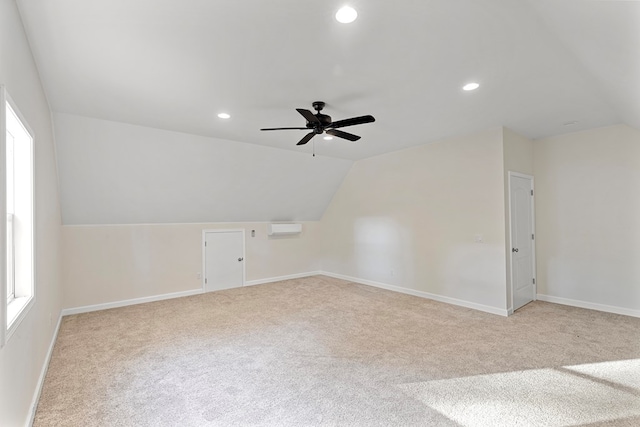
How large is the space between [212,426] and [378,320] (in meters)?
2.62

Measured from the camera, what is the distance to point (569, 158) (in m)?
4.69

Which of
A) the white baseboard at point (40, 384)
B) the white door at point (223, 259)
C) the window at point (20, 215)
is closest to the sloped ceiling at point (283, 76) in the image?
the window at point (20, 215)

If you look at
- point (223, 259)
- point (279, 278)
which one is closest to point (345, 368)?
point (223, 259)

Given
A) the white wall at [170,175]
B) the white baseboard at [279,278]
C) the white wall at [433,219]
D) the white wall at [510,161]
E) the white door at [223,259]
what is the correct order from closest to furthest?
the white wall at [170,175]
the white wall at [510,161]
the white wall at [433,219]
the white door at [223,259]
the white baseboard at [279,278]

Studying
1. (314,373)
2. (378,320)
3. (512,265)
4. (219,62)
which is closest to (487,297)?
(512,265)

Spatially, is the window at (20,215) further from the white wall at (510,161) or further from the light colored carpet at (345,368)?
the white wall at (510,161)

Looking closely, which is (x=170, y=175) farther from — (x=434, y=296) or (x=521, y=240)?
(x=521, y=240)

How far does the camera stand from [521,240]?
4.70 m

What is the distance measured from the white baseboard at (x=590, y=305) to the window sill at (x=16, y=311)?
21.0ft

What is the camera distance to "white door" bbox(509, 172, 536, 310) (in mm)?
4504

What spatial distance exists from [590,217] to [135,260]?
23.7 ft

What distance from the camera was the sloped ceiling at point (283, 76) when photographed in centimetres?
189

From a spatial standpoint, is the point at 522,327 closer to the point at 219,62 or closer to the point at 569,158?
the point at 569,158

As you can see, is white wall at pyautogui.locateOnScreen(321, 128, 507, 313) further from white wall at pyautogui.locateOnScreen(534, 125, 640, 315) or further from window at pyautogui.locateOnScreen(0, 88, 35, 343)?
window at pyautogui.locateOnScreen(0, 88, 35, 343)
